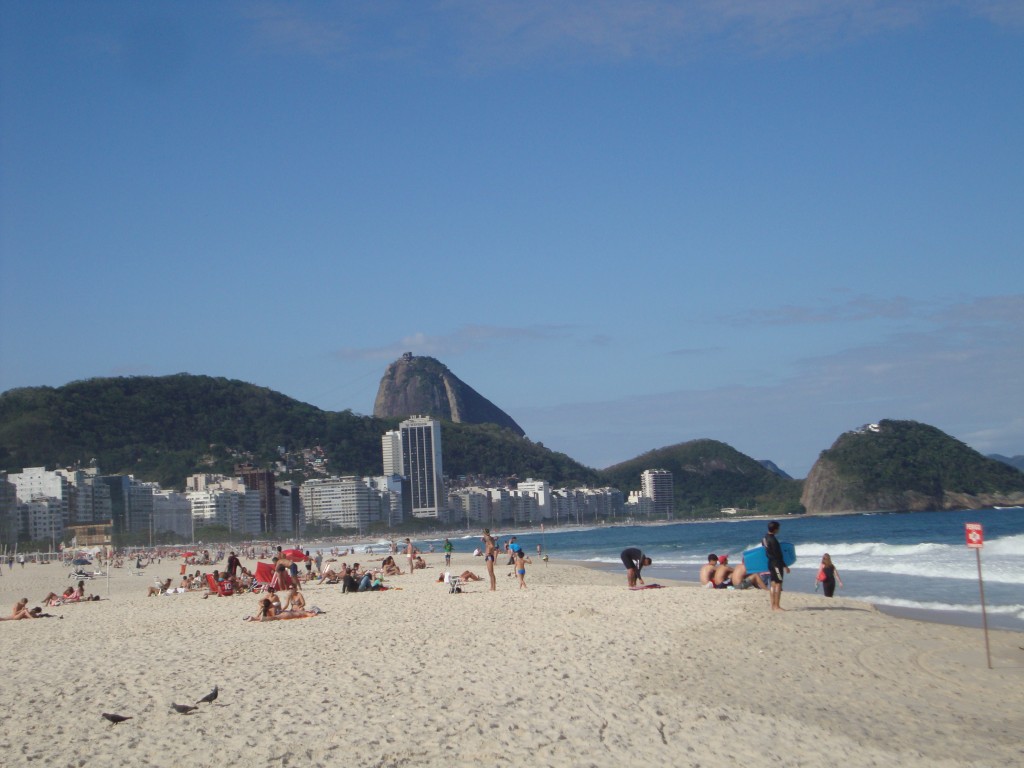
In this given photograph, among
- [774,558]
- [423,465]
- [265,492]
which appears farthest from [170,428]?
[774,558]

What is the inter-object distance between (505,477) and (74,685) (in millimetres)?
190277

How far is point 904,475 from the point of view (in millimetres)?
122812

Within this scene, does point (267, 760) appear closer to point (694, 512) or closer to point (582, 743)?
point (582, 743)

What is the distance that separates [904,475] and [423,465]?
82.2m

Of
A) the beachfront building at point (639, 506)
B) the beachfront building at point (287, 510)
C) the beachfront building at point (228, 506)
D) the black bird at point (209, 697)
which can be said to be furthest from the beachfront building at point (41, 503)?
the beachfront building at point (639, 506)

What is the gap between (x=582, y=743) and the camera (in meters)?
6.21

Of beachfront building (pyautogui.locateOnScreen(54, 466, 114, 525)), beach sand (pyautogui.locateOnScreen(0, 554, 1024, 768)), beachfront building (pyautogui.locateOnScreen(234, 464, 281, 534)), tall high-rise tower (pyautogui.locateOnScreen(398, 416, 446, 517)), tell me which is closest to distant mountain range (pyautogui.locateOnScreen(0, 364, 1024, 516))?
tall high-rise tower (pyautogui.locateOnScreen(398, 416, 446, 517))

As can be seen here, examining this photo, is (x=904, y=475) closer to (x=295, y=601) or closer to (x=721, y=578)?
(x=721, y=578)

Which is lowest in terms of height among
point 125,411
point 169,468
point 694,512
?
point 694,512

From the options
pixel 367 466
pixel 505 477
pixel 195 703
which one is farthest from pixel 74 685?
pixel 505 477

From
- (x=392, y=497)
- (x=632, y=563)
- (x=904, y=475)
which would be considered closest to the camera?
(x=632, y=563)

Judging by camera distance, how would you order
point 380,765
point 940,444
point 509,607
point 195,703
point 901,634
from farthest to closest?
point 940,444 → point 509,607 → point 901,634 → point 195,703 → point 380,765

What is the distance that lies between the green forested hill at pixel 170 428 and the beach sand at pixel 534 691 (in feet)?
403

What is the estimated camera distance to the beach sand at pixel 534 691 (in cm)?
613
